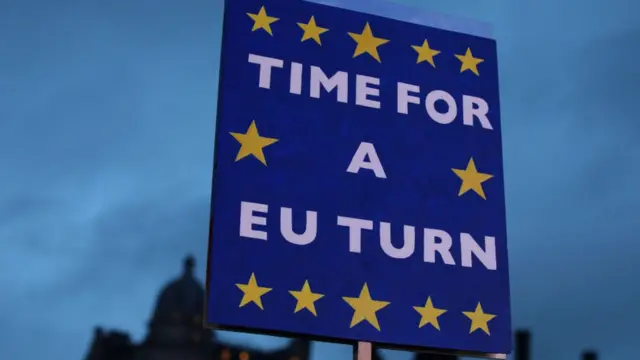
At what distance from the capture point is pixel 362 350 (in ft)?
19.5

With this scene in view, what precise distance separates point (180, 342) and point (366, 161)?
66.7 meters

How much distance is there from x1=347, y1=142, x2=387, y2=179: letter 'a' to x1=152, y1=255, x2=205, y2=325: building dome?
212 ft

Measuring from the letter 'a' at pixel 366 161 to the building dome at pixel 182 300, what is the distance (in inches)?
2550

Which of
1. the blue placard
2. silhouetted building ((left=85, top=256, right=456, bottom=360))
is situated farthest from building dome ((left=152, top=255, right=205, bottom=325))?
the blue placard

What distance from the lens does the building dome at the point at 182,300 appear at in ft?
233

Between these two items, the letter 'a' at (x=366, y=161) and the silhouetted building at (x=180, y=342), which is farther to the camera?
the silhouetted building at (x=180, y=342)

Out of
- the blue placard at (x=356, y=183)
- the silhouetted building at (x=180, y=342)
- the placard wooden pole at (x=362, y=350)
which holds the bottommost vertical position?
the placard wooden pole at (x=362, y=350)

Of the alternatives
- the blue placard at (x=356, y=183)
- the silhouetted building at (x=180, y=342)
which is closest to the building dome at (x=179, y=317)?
the silhouetted building at (x=180, y=342)

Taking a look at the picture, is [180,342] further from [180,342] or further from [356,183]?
[356,183]

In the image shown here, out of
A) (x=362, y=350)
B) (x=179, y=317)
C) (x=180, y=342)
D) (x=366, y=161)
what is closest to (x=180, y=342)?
(x=180, y=342)

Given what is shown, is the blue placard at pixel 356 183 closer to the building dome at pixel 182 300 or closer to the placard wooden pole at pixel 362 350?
the placard wooden pole at pixel 362 350

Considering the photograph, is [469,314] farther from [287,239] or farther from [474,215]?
[287,239]

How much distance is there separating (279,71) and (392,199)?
1059 mm

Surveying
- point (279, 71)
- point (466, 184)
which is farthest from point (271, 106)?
point (466, 184)
